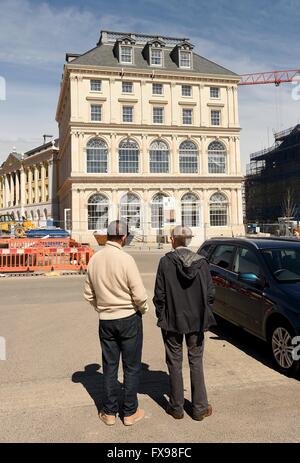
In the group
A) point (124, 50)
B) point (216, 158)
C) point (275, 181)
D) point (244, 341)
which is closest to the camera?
point (244, 341)

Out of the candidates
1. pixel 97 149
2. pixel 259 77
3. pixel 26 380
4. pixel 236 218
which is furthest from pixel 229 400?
pixel 259 77

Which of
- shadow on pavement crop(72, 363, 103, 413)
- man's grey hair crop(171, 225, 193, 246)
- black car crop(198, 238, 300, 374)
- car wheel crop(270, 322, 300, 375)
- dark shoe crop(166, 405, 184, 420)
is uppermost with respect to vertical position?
man's grey hair crop(171, 225, 193, 246)

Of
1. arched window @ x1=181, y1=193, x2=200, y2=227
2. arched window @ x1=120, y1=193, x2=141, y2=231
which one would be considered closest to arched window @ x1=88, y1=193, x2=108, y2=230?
arched window @ x1=120, y1=193, x2=141, y2=231

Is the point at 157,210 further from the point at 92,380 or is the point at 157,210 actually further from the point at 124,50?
the point at 92,380

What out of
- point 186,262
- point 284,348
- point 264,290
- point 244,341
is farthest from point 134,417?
point 244,341

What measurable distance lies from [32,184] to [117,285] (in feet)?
248

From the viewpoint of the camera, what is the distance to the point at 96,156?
149 feet

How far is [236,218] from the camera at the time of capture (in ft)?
163

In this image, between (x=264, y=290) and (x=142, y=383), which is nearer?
(x=142, y=383)

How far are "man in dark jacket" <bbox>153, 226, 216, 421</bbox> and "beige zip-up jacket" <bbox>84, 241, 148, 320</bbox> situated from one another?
1.00 ft

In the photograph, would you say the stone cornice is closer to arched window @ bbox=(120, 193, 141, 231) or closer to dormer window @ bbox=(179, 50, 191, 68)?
arched window @ bbox=(120, 193, 141, 231)

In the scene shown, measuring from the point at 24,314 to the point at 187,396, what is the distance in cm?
538

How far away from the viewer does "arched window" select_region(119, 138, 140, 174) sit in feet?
152
